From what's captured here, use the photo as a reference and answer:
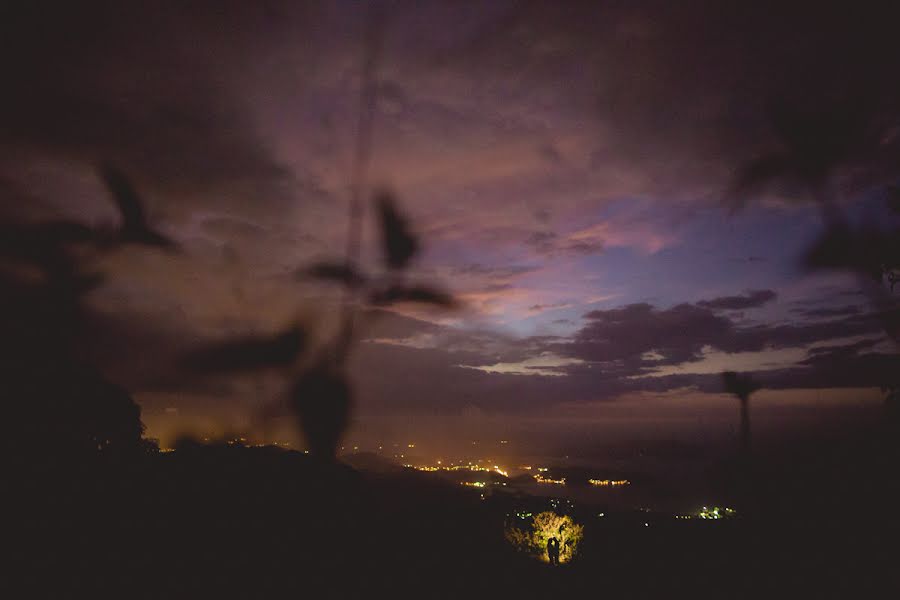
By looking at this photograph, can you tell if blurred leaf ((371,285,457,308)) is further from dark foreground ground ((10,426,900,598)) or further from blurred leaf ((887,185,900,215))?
blurred leaf ((887,185,900,215))

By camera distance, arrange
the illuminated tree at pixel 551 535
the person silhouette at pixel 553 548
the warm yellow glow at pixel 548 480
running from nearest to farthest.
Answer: the person silhouette at pixel 553 548 < the illuminated tree at pixel 551 535 < the warm yellow glow at pixel 548 480

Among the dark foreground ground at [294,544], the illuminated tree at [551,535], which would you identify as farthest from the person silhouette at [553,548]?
→ the dark foreground ground at [294,544]

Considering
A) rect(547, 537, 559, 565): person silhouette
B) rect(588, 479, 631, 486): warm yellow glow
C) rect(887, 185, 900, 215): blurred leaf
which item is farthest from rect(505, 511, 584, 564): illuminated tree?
rect(588, 479, 631, 486): warm yellow glow

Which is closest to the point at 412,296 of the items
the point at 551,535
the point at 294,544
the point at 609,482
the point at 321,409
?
the point at 321,409

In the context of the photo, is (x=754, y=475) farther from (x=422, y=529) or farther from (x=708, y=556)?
(x=422, y=529)

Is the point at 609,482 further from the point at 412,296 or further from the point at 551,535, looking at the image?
the point at 412,296

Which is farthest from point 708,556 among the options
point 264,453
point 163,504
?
point 163,504

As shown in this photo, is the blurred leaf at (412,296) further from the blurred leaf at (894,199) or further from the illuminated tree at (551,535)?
the illuminated tree at (551,535)
